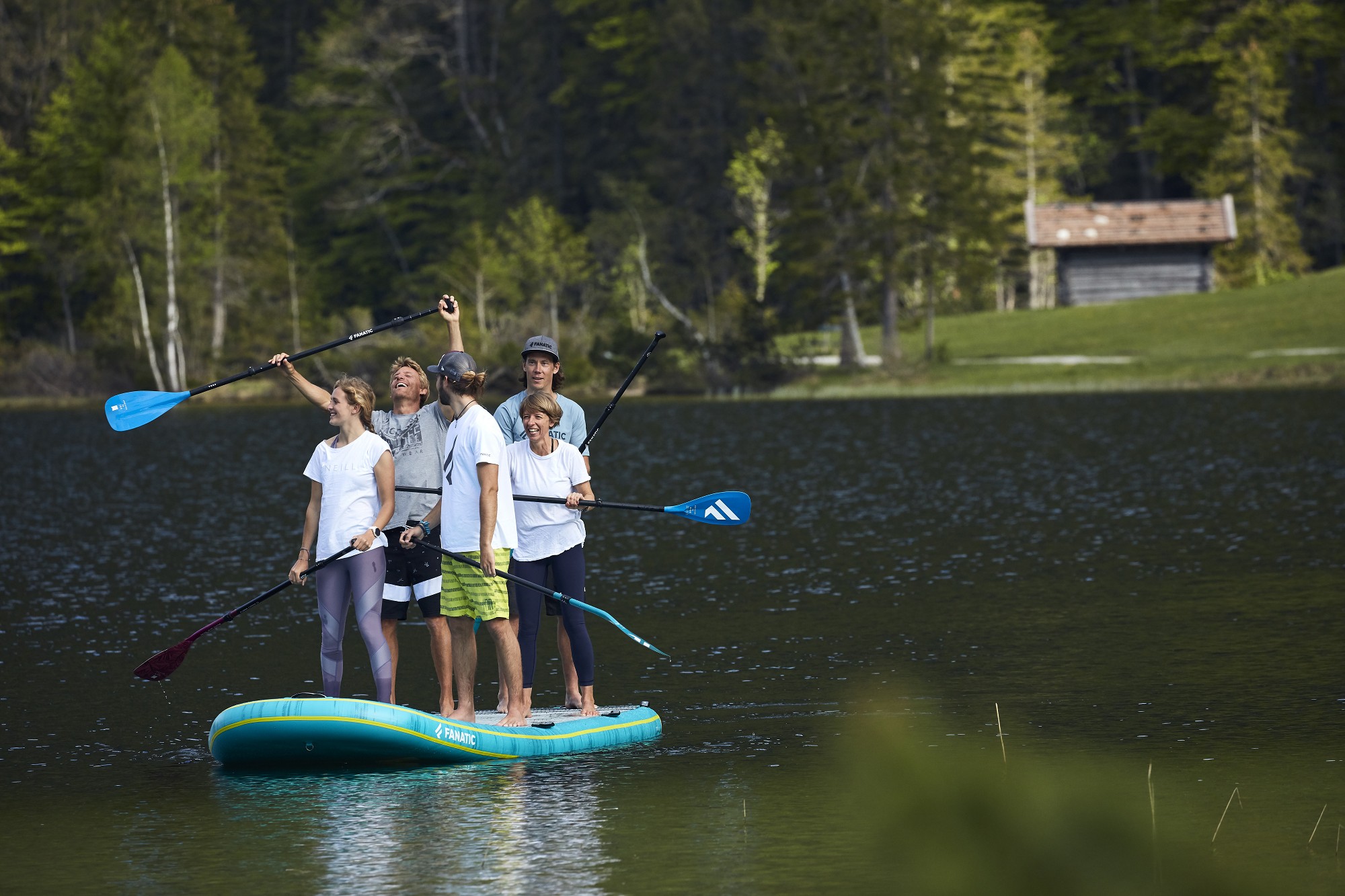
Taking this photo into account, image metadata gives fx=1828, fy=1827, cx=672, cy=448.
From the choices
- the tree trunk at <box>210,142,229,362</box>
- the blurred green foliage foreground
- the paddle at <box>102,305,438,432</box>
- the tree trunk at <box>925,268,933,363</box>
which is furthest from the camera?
the tree trunk at <box>210,142,229,362</box>

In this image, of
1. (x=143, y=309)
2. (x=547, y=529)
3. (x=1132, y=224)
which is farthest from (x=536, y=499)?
(x=143, y=309)

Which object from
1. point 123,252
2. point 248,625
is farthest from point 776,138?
point 248,625

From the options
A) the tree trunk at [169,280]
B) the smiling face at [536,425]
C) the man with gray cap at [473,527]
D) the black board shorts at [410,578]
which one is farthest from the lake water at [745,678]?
the tree trunk at [169,280]

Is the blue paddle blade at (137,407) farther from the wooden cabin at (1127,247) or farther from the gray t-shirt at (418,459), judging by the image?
the wooden cabin at (1127,247)

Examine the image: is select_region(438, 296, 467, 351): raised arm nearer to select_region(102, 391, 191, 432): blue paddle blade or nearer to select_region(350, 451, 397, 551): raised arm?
select_region(350, 451, 397, 551): raised arm

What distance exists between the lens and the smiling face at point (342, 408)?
9.90m

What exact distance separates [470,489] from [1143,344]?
54801mm

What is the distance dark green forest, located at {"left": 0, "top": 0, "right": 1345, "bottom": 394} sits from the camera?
65.5 meters

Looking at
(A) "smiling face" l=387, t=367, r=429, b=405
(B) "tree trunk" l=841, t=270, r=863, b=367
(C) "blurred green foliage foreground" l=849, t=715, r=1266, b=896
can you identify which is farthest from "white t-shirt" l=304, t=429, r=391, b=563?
(B) "tree trunk" l=841, t=270, r=863, b=367

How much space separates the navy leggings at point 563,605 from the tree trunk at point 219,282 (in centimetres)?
7026

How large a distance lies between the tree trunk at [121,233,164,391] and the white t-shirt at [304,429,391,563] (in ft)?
213

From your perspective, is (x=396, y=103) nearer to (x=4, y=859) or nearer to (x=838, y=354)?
(x=838, y=354)

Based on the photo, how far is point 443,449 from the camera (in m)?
10.5

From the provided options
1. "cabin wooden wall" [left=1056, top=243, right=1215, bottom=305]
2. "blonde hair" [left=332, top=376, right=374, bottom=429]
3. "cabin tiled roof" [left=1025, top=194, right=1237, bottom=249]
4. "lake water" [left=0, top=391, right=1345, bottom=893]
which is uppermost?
"cabin tiled roof" [left=1025, top=194, right=1237, bottom=249]
